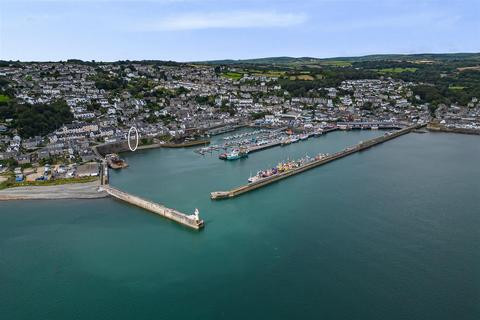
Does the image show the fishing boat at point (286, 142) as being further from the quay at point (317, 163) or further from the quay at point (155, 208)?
the quay at point (155, 208)

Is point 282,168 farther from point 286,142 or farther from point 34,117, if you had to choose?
point 34,117

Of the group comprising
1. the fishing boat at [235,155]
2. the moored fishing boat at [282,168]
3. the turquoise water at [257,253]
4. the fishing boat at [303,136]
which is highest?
the fishing boat at [303,136]

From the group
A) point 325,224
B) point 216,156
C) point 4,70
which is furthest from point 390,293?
point 4,70

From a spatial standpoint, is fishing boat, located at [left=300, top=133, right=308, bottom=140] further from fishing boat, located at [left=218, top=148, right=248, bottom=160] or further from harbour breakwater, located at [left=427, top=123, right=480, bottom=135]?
harbour breakwater, located at [left=427, top=123, right=480, bottom=135]

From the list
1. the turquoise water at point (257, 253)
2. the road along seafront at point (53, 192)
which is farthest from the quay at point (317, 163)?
the road along seafront at point (53, 192)

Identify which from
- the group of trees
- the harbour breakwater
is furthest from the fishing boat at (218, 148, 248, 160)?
the harbour breakwater

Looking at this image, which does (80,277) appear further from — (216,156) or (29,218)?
(216,156)

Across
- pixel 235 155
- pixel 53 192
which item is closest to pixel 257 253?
pixel 53 192
